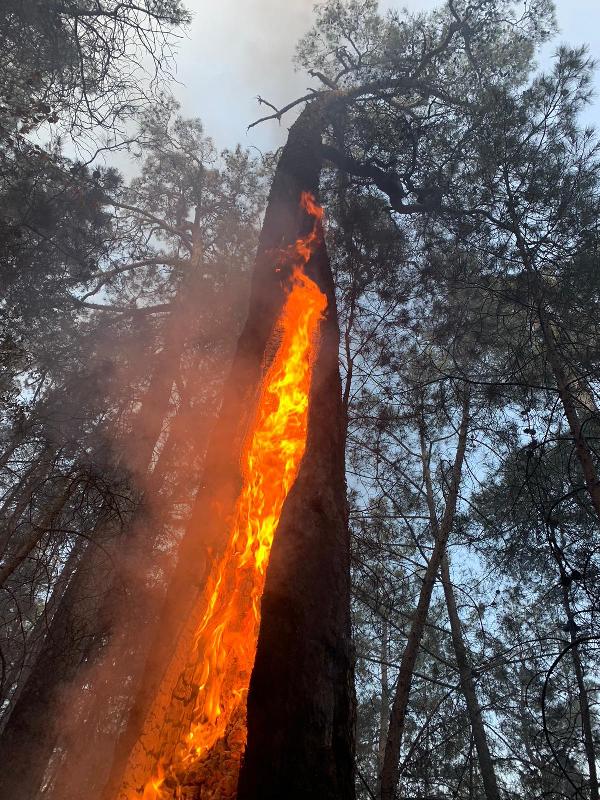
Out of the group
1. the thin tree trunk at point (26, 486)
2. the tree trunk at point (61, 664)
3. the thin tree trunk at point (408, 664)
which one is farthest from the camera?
the thin tree trunk at point (26, 486)

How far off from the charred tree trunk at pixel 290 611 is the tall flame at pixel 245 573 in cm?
11

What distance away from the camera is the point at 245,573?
289 cm

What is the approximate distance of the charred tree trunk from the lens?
1930 millimetres

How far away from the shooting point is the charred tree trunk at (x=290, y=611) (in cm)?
193

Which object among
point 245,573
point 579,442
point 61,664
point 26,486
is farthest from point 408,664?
point 26,486

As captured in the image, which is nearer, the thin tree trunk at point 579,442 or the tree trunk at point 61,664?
the thin tree trunk at point 579,442

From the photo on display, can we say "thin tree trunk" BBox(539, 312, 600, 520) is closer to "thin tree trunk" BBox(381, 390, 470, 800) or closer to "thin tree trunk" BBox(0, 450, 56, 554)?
"thin tree trunk" BBox(381, 390, 470, 800)

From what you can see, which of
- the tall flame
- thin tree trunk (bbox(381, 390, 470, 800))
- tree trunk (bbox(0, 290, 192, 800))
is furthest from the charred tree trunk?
thin tree trunk (bbox(381, 390, 470, 800))

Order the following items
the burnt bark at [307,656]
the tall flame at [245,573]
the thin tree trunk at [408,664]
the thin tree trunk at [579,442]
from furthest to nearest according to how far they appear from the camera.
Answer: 1. the thin tree trunk at [408,664]
2. the thin tree trunk at [579,442]
3. the tall flame at [245,573]
4. the burnt bark at [307,656]

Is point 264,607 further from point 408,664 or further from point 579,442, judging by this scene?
point 408,664

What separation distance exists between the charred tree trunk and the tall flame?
108 millimetres

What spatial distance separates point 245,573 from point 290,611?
65cm

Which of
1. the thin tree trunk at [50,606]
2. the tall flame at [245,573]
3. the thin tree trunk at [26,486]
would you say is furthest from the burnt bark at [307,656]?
the thin tree trunk at [26,486]

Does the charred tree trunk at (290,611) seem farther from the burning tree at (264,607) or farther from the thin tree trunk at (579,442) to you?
the thin tree trunk at (579,442)
